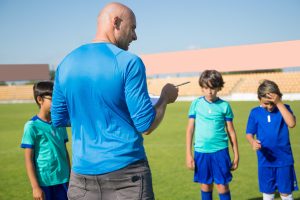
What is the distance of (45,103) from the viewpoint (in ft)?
11.0

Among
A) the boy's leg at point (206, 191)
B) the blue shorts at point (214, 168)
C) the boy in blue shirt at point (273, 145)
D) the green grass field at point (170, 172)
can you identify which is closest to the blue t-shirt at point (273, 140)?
the boy in blue shirt at point (273, 145)

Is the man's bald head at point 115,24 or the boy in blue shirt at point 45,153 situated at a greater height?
the man's bald head at point 115,24

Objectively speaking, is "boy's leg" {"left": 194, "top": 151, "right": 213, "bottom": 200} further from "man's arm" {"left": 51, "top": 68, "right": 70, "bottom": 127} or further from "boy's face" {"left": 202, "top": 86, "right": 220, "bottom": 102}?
"man's arm" {"left": 51, "top": 68, "right": 70, "bottom": 127}

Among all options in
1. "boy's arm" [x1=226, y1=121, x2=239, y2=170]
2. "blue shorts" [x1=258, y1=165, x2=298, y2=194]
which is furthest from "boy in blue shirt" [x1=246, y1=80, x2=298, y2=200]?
"boy's arm" [x1=226, y1=121, x2=239, y2=170]

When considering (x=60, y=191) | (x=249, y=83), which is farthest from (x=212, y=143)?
(x=249, y=83)

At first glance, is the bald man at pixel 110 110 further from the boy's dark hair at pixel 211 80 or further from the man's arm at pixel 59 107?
the boy's dark hair at pixel 211 80

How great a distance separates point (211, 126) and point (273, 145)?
770 millimetres

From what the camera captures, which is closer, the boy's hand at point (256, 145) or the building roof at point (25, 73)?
the boy's hand at point (256, 145)

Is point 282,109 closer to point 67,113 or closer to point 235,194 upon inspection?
point 235,194

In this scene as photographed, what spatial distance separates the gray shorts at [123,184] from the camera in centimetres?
190

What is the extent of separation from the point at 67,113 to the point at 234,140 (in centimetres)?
265

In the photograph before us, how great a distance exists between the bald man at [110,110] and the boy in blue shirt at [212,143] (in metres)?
2.39

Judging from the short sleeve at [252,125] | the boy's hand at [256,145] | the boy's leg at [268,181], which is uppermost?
the short sleeve at [252,125]

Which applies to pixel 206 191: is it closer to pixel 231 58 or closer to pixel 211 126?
pixel 211 126
